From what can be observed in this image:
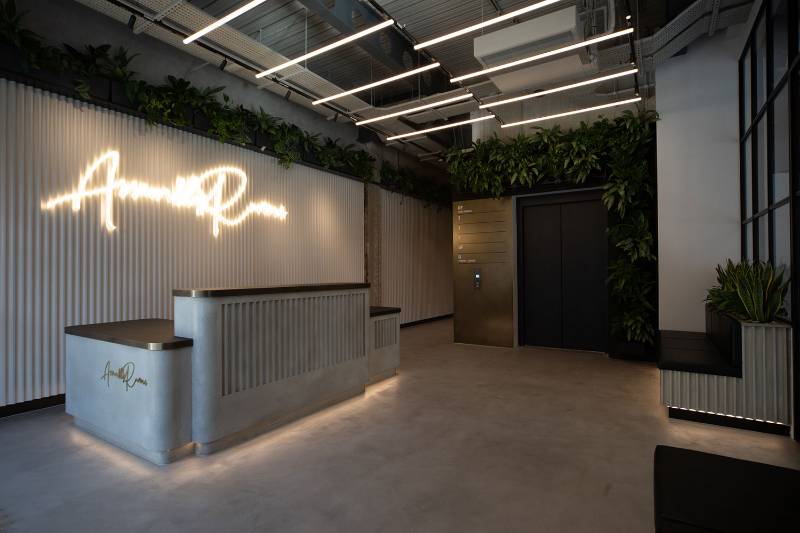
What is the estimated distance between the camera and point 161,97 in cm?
495

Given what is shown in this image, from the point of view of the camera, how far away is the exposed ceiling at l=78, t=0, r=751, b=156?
14.9 ft

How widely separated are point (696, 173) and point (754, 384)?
325cm

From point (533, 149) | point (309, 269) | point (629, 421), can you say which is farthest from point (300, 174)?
point (629, 421)

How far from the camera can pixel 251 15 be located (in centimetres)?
542

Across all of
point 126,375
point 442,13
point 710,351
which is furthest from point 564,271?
point 126,375

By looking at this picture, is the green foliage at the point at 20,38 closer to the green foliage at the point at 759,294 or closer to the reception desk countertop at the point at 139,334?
the reception desk countertop at the point at 139,334

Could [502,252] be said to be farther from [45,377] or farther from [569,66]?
[45,377]

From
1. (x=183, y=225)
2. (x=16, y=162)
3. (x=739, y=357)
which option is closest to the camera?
(x=739, y=357)

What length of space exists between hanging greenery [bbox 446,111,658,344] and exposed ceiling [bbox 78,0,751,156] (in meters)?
0.91

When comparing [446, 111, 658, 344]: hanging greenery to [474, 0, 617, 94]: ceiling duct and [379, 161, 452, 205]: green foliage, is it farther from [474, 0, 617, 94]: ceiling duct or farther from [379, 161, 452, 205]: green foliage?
[379, 161, 452, 205]: green foliage

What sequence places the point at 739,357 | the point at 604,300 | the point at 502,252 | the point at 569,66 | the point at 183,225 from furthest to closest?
1. the point at 502,252
2. the point at 604,300
3. the point at 183,225
4. the point at 569,66
5. the point at 739,357

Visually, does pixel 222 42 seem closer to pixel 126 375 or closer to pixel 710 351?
pixel 126 375

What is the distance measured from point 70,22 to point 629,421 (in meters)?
7.01

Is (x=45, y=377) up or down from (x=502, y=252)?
down
